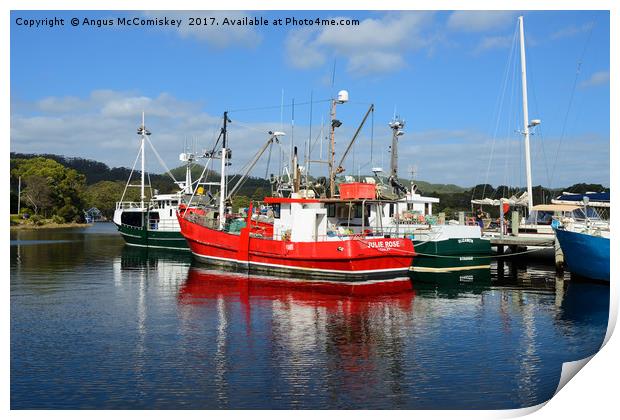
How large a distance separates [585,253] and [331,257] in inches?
453

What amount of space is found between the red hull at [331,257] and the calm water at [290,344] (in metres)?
2.23

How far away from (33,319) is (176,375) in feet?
25.9

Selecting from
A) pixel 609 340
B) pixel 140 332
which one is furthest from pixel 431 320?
pixel 140 332

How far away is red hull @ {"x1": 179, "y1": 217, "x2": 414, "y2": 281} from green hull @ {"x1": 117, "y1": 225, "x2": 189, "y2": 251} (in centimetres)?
1684

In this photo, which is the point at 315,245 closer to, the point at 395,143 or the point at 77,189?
the point at 395,143

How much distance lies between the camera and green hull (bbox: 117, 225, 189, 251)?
1841 inches

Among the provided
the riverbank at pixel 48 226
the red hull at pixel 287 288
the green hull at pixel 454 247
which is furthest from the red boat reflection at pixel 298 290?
the riverbank at pixel 48 226

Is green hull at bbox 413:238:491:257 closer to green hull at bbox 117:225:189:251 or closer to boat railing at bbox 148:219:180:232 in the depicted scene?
green hull at bbox 117:225:189:251

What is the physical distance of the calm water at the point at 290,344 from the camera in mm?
12266

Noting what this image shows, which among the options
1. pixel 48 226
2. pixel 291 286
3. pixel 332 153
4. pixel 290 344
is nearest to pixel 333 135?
pixel 332 153

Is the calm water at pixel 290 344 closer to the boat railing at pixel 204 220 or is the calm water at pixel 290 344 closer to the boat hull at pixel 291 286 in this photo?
the boat hull at pixel 291 286

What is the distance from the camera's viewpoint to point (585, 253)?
27.2 meters

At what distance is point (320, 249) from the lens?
1070 inches

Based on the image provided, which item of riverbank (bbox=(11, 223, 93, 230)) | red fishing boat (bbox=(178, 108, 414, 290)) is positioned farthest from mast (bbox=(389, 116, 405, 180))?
riverbank (bbox=(11, 223, 93, 230))
